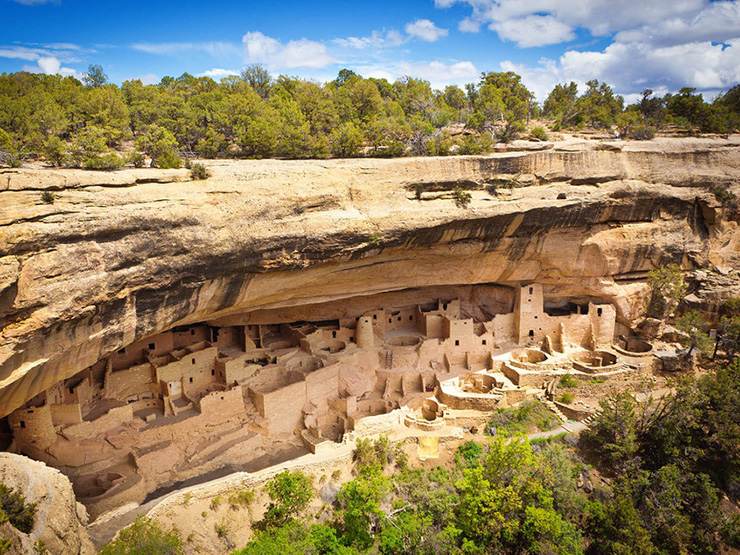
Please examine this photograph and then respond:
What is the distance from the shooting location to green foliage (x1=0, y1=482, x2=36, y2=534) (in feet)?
27.7

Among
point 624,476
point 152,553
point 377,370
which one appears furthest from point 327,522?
point 624,476

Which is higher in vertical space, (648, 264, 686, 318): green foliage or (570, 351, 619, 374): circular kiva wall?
(648, 264, 686, 318): green foliage

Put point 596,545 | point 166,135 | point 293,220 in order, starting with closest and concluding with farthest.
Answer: point 293,220, point 596,545, point 166,135

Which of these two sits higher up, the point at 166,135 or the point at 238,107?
the point at 238,107

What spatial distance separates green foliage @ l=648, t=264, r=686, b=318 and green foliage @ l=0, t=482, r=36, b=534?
2259 centimetres

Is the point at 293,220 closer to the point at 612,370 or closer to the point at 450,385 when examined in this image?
the point at 450,385

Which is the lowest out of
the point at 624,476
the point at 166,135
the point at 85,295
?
the point at 624,476

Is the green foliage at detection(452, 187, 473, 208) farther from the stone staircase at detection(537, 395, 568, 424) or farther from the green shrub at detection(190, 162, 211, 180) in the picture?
the stone staircase at detection(537, 395, 568, 424)

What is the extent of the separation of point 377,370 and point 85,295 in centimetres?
1214

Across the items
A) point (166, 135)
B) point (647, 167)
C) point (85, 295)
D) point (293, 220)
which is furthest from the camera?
point (647, 167)

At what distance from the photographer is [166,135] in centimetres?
1628

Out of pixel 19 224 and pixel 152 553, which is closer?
pixel 19 224

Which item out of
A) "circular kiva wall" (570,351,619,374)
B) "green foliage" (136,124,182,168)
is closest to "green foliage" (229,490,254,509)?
"green foliage" (136,124,182,168)

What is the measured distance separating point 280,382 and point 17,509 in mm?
10088
